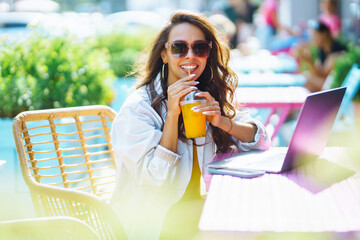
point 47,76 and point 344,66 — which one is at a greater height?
point 47,76

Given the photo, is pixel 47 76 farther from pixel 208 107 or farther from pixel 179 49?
pixel 208 107

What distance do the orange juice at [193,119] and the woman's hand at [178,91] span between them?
0.03 m

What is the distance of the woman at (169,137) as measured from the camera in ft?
6.87

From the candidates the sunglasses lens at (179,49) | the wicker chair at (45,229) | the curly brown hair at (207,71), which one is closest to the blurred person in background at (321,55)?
the curly brown hair at (207,71)

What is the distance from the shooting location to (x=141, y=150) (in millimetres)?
2088

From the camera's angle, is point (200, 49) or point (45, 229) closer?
point (45, 229)

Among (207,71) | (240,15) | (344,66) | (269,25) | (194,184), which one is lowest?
(269,25)

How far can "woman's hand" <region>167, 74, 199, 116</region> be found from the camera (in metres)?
2.06

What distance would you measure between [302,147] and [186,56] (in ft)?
2.23

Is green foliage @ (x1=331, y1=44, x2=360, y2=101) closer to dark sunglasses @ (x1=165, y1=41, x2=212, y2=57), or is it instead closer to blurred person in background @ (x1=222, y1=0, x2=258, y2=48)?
dark sunglasses @ (x1=165, y1=41, x2=212, y2=57)

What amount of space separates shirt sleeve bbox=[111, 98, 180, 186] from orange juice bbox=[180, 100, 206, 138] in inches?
5.0

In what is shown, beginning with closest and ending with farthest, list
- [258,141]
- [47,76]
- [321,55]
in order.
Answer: [258,141] → [47,76] → [321,55]

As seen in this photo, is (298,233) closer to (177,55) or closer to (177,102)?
(177,102)

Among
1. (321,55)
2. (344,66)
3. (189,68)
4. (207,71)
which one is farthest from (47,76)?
(321,55)
